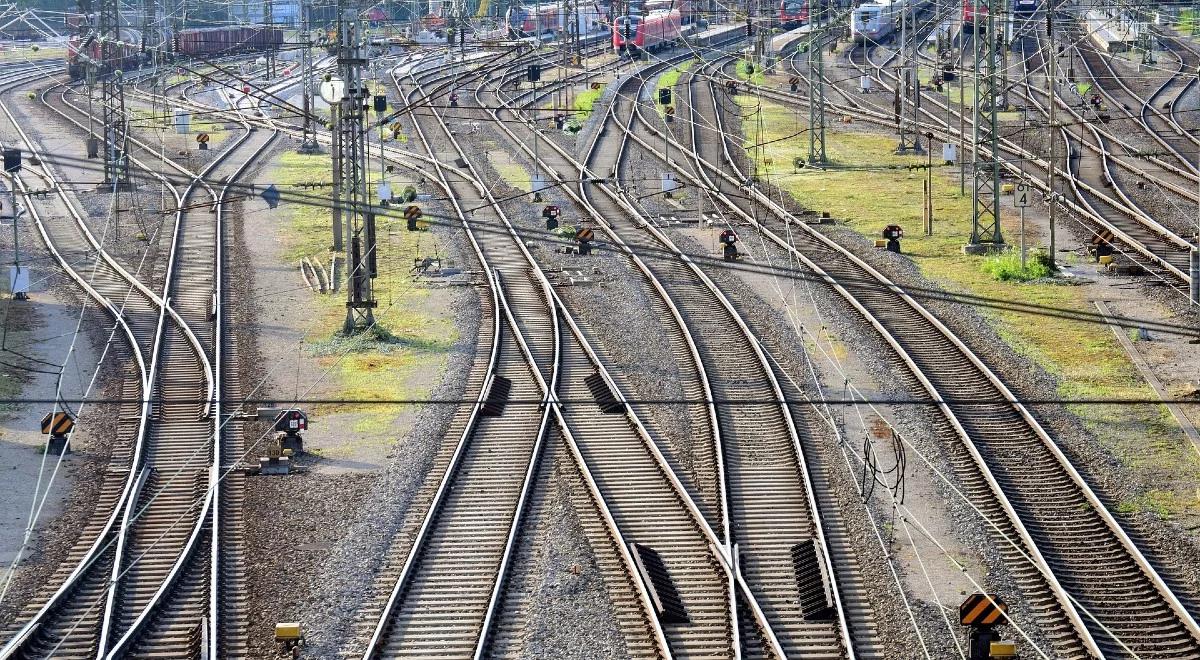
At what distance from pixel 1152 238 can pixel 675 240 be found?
9053 millimetres

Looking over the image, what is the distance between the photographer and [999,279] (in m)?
31.8

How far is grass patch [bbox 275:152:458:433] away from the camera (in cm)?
2436

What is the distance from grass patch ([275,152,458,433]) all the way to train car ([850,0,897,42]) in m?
50.6

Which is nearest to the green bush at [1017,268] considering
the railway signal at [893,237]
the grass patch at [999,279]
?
the grass patch at [999,279]

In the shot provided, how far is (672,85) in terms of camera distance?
226ft

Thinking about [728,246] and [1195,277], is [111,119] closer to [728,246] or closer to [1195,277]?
[728,246]

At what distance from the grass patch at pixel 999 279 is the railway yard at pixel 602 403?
111 millimetres

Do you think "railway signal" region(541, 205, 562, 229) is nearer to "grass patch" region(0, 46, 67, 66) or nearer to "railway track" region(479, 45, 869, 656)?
"railway track" region(479, 45, 869, 656)

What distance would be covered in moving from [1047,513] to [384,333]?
11.9 metres

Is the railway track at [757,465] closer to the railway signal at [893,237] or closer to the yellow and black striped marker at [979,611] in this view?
the yellow and black striped marker at [979,611]

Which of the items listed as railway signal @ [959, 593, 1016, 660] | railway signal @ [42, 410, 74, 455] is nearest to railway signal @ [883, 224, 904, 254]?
railway signal @ [42, 410, 74, 455]

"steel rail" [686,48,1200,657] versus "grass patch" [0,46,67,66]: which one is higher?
"grass patch" [0,46,67,66]

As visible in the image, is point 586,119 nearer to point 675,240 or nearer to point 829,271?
point 675,240

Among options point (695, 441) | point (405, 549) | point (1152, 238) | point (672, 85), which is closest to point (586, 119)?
point (672, 85)
